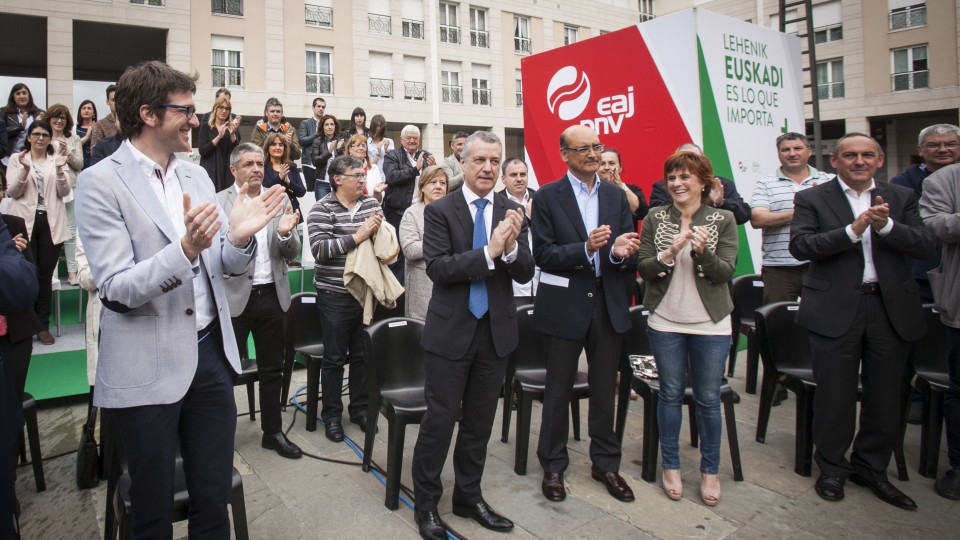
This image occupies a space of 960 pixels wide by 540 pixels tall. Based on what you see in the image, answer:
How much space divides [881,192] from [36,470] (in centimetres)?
495

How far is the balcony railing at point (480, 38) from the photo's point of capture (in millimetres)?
23294

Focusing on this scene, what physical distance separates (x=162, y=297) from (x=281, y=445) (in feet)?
6.89

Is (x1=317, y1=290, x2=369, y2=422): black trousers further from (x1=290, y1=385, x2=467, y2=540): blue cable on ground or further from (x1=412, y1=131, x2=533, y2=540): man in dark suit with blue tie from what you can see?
(x1=412, y1=131, x2=533, y2=540): man in dark suit with blue tie

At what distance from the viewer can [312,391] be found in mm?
4207

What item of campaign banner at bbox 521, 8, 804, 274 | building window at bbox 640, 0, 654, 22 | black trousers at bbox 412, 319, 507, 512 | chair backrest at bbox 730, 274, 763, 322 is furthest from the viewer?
building window at bbox 640, 0, 654, 22

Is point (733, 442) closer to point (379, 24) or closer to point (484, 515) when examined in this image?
point (484, 515)

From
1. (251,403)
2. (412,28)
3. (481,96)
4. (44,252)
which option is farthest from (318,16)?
(251,403)

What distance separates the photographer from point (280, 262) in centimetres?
376

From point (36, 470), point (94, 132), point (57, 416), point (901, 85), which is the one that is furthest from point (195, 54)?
point (901, 85)

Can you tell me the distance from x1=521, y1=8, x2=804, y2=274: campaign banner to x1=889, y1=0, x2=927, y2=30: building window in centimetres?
1932

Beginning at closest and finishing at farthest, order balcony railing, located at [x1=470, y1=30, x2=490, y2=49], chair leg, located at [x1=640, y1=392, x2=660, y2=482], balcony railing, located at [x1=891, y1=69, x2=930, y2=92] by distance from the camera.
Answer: chair leg, located at [x1=640, y1=392, x2=660, y2=482], balcony railing, located at [x1=891, y1=69, x2=930, y2=92], balcony railing, located at [x1=470, y1=30, x2=490, y2=49]

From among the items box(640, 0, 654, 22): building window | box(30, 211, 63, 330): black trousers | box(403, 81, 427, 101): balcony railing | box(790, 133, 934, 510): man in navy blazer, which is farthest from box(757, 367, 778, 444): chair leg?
box(640, 0, 654, 22): building window

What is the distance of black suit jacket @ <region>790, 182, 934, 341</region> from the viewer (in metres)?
3.07

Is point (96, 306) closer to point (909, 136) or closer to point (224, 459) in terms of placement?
point (224, 459)
